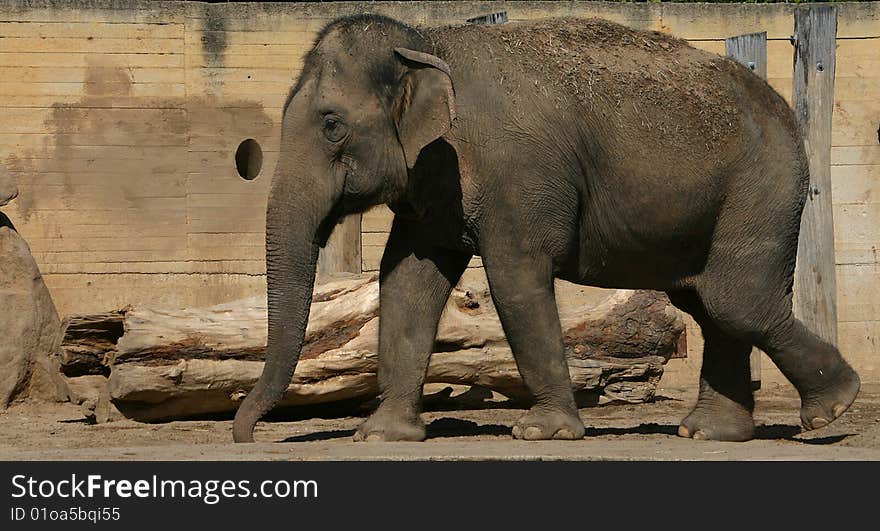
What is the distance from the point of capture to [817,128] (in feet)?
40.9

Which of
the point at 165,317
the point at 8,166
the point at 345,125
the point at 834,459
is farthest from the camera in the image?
the point at 8,166

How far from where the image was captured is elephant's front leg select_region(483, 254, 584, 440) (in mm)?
8695

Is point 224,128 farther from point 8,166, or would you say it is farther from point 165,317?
point 165,317

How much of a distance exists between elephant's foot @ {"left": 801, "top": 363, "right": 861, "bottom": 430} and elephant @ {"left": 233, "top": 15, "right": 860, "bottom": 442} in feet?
0.04

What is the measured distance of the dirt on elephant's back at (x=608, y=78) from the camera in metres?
8.94

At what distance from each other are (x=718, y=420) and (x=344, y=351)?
263 centimetres

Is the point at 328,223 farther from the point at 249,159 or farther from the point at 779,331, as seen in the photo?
the point at 249,159

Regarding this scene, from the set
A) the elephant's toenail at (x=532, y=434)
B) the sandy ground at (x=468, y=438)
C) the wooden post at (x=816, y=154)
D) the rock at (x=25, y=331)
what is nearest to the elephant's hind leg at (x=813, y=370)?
the sandy ground at (x=468, y=438)

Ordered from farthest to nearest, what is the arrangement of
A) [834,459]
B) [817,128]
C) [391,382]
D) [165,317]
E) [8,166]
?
[8,166] < [817,128] < [165,317] < [391,382] < [834,459]

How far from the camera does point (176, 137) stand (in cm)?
1379

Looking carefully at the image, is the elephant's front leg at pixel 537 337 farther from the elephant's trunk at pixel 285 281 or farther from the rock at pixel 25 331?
the rock at pixel 25 331

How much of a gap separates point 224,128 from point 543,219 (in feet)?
18.8

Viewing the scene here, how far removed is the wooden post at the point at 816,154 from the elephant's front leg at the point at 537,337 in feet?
14.1

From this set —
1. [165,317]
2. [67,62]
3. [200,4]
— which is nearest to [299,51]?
[200,4]
